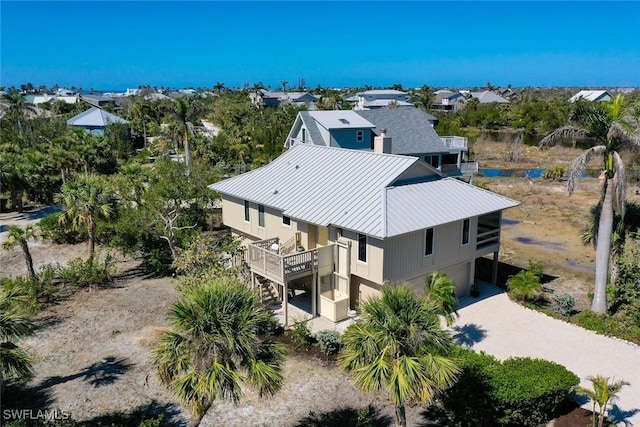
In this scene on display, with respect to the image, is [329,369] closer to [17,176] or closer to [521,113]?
[17,176]

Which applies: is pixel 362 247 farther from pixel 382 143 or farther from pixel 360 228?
pixel 382 143

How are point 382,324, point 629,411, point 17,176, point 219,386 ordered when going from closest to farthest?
point 219,386, point 382,324, point 629,411, point 17,176

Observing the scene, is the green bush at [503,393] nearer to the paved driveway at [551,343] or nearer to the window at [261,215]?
the paved driveway at [551,343]

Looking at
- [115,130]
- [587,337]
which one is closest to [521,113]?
[115,130]

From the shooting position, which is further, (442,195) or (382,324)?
(442,195)

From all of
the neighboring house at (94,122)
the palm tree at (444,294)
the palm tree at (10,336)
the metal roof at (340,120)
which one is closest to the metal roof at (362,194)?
the palm tree at (444,294)

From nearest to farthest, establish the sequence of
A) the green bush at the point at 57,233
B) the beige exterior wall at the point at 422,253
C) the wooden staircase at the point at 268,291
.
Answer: the beige exterior wall at the point at 422,253, the wooden staircase at the point at 268,291, the green bush at the point at 57,233

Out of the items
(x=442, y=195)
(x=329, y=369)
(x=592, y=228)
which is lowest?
(x=329, y=369)
